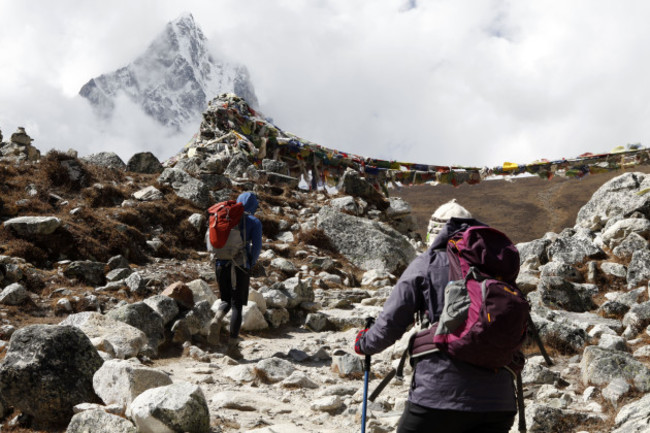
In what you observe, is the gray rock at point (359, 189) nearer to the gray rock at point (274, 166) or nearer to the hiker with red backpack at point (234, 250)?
the gray rock at point (274, 166)

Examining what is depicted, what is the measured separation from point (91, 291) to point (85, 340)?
422 centimetres

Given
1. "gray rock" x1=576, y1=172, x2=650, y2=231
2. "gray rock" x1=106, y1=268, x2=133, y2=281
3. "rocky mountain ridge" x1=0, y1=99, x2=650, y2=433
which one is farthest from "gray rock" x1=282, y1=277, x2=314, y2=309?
"gray rock" x1=576, y1=172, x2=650, y2=231

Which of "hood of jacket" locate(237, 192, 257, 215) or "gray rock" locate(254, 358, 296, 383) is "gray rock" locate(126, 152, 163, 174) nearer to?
"hood of jacket" locate(237, 192, 257, 215)

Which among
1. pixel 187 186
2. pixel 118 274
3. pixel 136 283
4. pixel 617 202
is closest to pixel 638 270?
pixel 617 202

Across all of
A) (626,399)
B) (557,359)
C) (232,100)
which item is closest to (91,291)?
(557,359)

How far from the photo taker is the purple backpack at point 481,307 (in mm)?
2514

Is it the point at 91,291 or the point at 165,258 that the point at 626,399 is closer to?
the point at 91,291

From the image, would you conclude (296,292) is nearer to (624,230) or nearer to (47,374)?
(47,374)

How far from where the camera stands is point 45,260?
983cm

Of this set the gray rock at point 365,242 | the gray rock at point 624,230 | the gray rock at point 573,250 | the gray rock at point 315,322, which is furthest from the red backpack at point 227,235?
the gray rock at point 624,230

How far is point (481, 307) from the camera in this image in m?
2.52

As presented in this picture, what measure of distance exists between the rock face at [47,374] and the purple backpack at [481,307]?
326cm

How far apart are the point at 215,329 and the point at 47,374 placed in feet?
9.63

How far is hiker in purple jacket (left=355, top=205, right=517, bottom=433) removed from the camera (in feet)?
8.45
